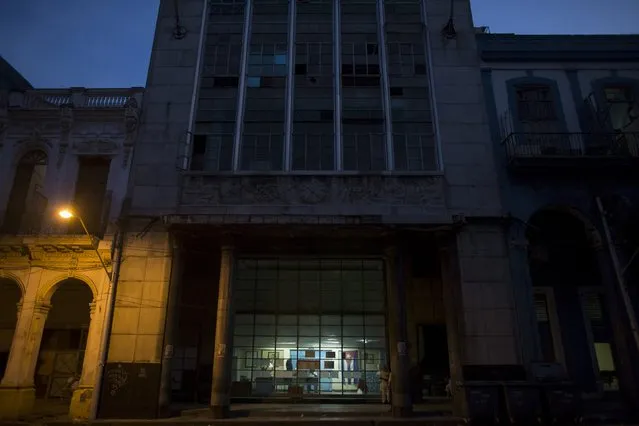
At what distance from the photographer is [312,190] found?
53.0 feet

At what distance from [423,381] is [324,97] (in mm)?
12620

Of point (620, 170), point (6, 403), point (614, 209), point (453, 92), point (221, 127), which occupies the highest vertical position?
point (453, 92)

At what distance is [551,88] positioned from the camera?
58.1ft

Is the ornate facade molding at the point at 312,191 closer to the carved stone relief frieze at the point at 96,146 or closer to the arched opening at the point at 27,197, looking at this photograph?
the carved stone relief frieze at the point at 96,146

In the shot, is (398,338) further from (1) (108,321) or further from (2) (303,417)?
(1) (108,321)

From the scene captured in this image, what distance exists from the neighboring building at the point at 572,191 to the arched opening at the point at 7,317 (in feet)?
69.2

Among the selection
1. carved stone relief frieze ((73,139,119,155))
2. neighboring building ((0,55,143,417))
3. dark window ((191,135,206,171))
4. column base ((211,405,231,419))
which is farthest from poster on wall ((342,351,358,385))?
carved stone relief frieze ((73,139,119,155))

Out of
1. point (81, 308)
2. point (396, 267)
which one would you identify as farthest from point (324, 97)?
point (81, 308)

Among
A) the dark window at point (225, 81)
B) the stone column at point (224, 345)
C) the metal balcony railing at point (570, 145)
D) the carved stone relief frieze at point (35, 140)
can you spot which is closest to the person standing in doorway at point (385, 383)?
the stone column at point (224, 345)

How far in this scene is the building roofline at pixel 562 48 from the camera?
59.0ft

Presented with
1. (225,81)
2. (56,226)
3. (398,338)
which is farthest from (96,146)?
(398,338)

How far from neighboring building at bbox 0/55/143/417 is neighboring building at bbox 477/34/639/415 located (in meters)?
15.1

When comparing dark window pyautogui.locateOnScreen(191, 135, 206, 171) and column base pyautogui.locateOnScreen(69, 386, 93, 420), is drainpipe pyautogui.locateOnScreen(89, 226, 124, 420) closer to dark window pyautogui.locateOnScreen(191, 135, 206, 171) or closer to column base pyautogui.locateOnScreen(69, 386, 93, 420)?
column base pyautogui.locateOnScreen(69, 386, 93, 420)

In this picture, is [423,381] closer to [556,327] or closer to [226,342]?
[556,327]
